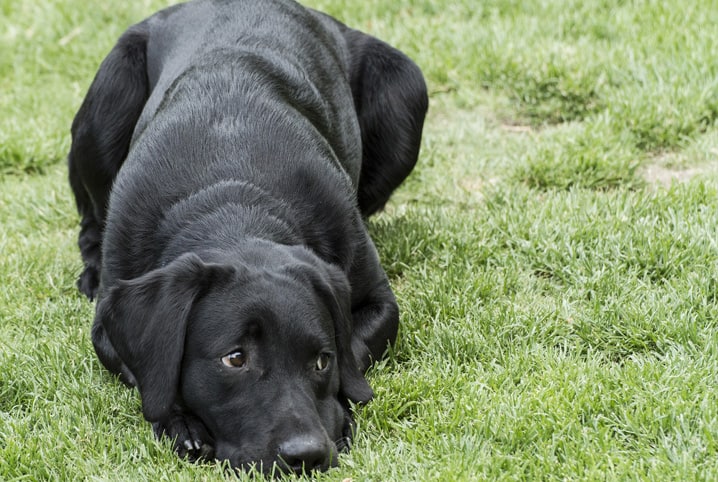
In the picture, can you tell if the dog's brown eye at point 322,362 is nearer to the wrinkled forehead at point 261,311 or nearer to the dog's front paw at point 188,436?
the wrinkled forehead at point 261,311

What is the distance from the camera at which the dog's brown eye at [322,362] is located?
144 inches

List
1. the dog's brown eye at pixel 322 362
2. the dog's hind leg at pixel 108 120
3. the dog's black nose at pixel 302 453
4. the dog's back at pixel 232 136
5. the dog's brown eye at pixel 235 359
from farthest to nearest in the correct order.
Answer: the dog's hind leg at pixel 108 120 < the dog's back at pixel 232 136 < the dog's brown eye at pixel 322 362 < the dog's brown eye at pixel 235 359 < the dog's black nose at pixel 302 453

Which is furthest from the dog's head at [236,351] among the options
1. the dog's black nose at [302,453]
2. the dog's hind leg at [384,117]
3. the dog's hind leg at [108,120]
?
the dog's hind leg at [384,117]

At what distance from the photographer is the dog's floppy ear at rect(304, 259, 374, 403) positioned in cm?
382

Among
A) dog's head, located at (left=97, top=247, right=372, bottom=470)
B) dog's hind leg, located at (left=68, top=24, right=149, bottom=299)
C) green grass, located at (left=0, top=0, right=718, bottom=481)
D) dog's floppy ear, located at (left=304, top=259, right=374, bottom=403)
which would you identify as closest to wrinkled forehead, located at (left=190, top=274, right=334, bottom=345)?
dog's head, located at (left=97, top=247, right=372, bottom=470)

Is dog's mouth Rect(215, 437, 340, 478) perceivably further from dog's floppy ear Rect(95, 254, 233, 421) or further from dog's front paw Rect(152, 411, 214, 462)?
dog's floppy ear Rect(95, 254, 233, 421)

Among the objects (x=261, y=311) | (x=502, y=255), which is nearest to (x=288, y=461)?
(x=261, y=311)

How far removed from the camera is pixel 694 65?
6652 mm

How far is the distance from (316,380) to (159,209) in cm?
95

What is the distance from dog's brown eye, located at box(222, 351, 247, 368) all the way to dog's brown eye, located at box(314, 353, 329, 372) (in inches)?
10.4

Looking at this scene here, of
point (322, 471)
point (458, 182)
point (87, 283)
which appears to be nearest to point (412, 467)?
point (322, 471)

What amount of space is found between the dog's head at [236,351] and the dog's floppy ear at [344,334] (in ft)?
0.40

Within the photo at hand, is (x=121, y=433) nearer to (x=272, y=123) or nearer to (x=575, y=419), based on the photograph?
(x=272, y=123)

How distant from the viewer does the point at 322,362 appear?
12.1 ft
